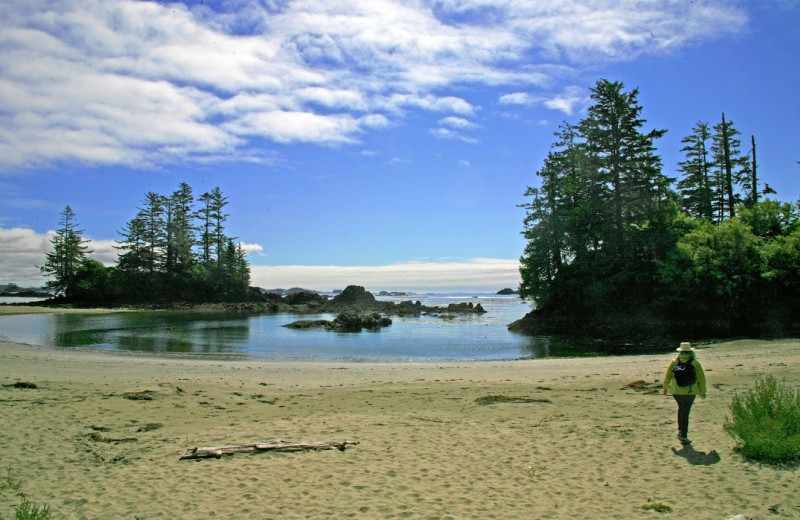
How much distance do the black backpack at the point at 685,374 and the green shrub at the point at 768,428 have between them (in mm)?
689

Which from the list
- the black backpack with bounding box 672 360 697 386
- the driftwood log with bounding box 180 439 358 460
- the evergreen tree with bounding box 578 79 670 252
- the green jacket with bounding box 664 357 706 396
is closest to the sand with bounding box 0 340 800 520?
the driftwood log with bounding box 180 439 358 460

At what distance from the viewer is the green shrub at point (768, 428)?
640cm

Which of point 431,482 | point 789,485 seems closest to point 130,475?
point 431,482

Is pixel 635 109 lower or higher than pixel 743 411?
higher

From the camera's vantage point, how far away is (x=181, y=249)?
75688 mm

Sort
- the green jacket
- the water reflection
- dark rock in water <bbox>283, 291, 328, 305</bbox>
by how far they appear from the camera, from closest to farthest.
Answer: the green jacket
the water reflection
dark rock in water <bbox>283, 291, 328, 305</bbox>

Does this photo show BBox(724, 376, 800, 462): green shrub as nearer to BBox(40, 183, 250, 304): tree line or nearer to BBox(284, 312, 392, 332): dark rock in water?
BBox(284, 312, 392, 332): dark rock in water

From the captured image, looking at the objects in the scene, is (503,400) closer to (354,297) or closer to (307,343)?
Result: (307,343)

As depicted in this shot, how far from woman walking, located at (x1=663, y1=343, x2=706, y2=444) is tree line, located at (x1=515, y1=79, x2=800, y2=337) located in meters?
23.6

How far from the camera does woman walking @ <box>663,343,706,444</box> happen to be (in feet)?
24.0

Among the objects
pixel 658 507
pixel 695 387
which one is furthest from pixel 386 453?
pixel 695 387

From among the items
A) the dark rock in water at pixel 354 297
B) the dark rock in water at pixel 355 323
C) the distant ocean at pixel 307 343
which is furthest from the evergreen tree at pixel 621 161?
the dark rock in water at pixel 354 297

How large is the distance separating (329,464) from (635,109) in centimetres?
3410

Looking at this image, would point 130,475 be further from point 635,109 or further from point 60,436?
point 635,109
